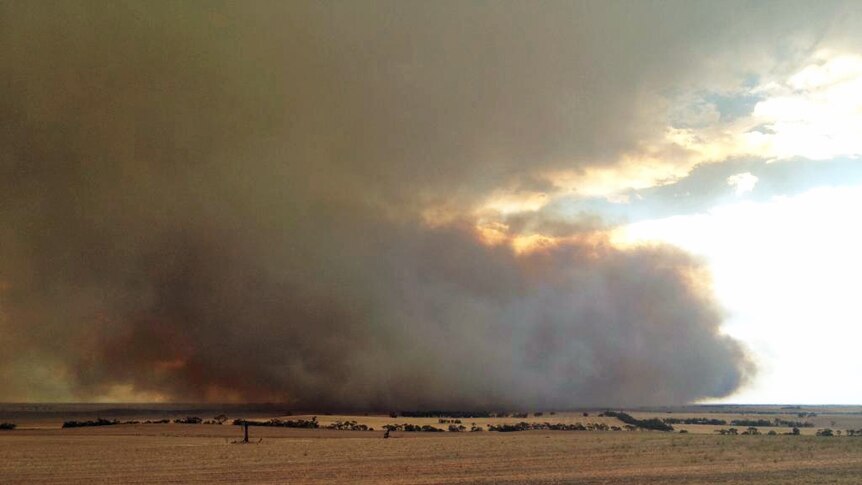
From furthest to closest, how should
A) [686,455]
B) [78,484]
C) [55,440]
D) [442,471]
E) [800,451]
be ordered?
[55,440] < [800,451] < [686,455] < [442,471] < [78,484]

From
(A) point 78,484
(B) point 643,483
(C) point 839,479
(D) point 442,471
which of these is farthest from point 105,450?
(C) point 839,479

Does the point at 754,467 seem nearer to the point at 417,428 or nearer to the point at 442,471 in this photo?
the point at 442,471

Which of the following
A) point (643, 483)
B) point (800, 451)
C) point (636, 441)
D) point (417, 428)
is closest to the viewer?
point (643, 483)

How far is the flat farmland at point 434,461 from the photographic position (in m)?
26.7

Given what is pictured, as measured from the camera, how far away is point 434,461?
3259cm

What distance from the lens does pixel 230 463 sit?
106 ft

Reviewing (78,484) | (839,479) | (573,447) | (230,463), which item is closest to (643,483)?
(839,479)

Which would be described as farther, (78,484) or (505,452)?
(505,452)

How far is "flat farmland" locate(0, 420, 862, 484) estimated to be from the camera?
26688mm

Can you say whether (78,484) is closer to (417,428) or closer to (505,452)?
(505,452)

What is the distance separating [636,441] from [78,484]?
36960 mm

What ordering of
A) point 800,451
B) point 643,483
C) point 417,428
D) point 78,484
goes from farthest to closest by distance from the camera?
point 417,428 → point 800,451 → point 78,484 → point 643,483

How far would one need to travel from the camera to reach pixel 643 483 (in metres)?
24.2

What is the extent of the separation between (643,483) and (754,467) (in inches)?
355
